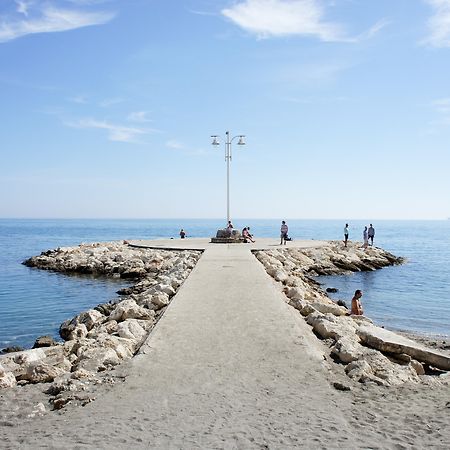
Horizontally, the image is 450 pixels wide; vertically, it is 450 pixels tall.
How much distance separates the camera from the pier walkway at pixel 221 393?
4.88 metres

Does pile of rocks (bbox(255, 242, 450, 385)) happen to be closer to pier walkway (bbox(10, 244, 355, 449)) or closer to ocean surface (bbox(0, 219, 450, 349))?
pier walkway (bbox(10, 244, 355, 449))

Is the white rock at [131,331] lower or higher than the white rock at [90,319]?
higher

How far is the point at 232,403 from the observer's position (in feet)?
18.6

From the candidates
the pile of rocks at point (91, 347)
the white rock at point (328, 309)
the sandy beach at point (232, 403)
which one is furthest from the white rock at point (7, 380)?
the white rock at point (328, 309)

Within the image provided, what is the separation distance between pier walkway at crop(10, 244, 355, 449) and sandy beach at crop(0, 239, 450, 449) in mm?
13

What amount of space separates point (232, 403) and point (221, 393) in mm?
302

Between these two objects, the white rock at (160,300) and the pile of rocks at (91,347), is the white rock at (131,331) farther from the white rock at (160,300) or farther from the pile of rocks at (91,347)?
the white rock at (160,300)

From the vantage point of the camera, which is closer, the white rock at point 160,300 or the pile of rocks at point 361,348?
the pile of rocks at point 361,348

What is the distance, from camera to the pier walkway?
192 inches

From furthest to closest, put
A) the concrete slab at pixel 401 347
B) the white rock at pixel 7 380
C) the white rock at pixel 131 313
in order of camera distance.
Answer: the white rock at pixel 131 313, the concrete slab at pixel 401 347, the white rock at pixel 7 380

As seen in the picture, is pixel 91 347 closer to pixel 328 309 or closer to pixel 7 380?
pixel 7 380

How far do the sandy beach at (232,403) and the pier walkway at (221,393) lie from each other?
1 cm

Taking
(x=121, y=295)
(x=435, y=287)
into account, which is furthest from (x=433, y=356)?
(x=435, y=287)

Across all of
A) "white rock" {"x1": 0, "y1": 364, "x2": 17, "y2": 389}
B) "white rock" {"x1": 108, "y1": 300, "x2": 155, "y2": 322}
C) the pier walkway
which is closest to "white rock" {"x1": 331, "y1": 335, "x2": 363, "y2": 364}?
the pier walkway
